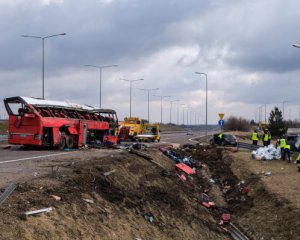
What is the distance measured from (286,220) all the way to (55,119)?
45.7ft

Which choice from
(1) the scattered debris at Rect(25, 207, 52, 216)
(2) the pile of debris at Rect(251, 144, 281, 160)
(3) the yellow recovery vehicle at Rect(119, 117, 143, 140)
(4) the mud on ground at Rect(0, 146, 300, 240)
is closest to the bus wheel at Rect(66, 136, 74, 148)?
(4) the mud on ground at Rect(0, 146, 300, 240)

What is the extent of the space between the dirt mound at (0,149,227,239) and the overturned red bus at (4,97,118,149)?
6030mm

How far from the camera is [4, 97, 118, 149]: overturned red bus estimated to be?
2261 centimetres

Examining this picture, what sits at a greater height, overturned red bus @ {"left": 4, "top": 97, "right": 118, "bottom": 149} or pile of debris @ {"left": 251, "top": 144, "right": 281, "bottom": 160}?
overturned red bus @ {"left": 4, "top": 97, "right": 118, "bottom": 149}

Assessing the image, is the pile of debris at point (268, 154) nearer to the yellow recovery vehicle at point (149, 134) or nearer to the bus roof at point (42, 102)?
the bus roof at point (42, 102)

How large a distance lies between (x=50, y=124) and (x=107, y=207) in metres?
13.7

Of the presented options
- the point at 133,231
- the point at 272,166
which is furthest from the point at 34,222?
the point at 272,166

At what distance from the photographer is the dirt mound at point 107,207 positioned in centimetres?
744

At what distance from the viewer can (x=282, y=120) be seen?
66.1 meters

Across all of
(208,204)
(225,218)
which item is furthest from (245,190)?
(225,218)

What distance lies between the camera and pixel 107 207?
406 inches

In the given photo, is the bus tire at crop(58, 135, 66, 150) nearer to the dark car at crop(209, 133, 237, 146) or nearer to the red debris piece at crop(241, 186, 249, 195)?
the red debris piece at crop(241, 186, 249, 195)

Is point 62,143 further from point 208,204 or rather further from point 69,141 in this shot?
point 208,204

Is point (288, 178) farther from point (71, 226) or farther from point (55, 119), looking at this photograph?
point (71, 226)
